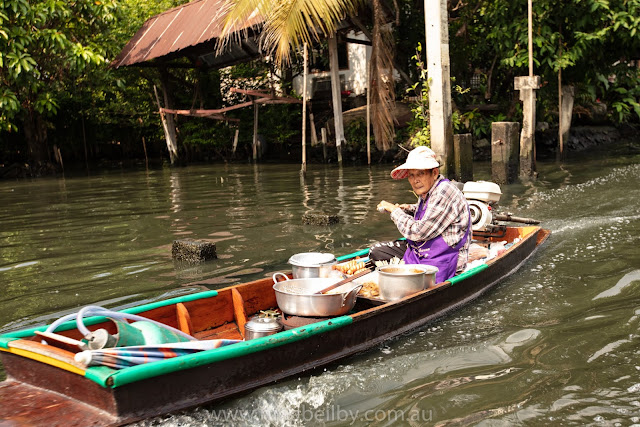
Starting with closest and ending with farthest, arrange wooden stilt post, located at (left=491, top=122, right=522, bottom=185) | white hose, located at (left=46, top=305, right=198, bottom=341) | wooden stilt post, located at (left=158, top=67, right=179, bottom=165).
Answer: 1. white hose, located at (left=46, top=305, right=198, bottom=341)
2. wooden stilt post, located at (left=491, top=122, right=522, bottom=185)
3. wooden stilt post, located at (left=158, top=67, right=179, bottom=165)

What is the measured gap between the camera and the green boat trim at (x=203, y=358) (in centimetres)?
376

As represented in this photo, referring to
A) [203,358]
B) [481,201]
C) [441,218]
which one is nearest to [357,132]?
[481,201]

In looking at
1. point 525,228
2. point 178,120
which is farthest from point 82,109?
point 525,228

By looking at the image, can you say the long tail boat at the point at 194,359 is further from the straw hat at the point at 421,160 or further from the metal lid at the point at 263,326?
the straw hat at the point at 421,160

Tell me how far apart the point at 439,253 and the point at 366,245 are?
2.86m

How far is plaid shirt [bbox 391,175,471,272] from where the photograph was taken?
19.8 ft

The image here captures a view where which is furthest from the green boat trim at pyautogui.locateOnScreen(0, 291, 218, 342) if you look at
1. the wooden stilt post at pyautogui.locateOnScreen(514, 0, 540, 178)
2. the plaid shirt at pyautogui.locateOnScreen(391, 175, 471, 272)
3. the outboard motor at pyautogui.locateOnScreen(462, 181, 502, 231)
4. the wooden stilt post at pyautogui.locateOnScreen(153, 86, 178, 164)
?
the wooden stilt post at pyautogui.locateOnScreen(153, 86, 178, 164)

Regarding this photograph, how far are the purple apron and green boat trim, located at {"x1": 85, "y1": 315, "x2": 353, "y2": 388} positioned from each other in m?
1.54

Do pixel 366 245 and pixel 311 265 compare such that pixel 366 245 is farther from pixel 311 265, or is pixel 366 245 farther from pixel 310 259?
pixel 311 265

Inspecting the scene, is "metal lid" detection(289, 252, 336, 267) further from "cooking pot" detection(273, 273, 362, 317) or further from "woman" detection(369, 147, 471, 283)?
"woman" detection(369, 147, 471, 283)

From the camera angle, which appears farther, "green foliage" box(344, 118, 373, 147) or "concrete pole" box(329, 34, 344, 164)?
"green foliage" box(344, 118, 373, 147)

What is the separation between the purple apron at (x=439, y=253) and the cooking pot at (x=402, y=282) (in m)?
0.40

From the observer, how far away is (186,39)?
60.4 feet

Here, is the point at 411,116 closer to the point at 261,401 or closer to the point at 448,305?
the point at 448,305
